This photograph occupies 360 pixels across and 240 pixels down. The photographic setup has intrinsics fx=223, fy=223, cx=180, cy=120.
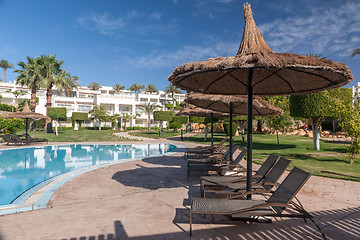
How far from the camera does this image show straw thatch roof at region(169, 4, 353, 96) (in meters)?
3.45

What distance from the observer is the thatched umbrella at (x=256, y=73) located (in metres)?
3.45

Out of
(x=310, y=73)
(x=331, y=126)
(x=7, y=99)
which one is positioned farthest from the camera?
(x=7, y=99)

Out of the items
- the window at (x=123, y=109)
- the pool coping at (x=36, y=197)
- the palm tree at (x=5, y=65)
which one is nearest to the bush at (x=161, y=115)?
the window at (x=123, y=109)

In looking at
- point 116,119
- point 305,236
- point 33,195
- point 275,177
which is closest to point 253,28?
point 275,177

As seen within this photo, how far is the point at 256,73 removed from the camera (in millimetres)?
5020

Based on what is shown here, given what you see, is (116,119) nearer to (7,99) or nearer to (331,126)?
(7,99)

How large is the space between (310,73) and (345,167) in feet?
24.6

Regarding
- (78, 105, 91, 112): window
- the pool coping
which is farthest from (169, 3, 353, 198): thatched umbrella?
(78, 105, 91, 112): window

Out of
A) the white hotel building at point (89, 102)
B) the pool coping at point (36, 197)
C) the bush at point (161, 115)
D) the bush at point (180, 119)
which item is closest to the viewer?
Answer: the pool coping at point (36, 197)

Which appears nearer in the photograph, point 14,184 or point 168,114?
point 14,184

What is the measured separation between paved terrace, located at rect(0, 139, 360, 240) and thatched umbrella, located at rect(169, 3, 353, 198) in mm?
1110

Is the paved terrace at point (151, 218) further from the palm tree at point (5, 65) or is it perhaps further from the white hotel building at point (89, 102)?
the palm tree at point (5, 65)

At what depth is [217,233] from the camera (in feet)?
11.6

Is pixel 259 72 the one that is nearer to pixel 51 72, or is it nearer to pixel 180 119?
pixel 51 72
